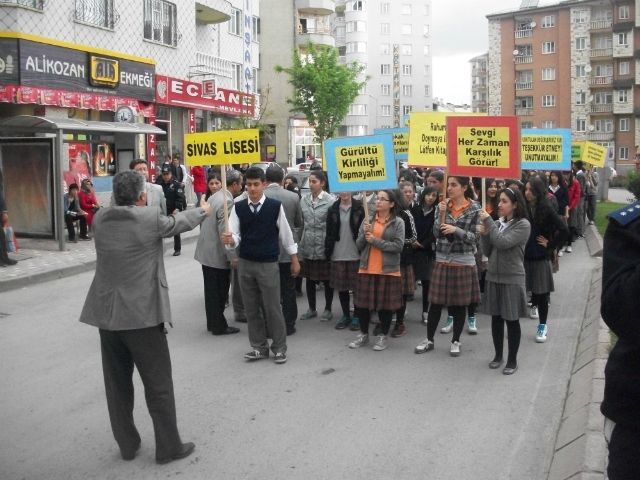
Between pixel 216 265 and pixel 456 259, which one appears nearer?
pixel 456 259

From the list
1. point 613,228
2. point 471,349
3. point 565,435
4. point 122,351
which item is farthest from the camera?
point 471,349

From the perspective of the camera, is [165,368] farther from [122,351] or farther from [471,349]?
[471,349]

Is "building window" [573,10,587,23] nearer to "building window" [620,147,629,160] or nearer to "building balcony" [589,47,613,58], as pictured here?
"building balcony" [589,47,613,58]

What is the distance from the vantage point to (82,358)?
25.6ft

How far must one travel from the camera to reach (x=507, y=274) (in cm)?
732

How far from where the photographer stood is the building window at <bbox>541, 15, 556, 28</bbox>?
71625mm

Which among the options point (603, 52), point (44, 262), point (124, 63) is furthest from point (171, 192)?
point (603, 52)

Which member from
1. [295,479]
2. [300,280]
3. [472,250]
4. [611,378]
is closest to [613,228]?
[611,378]

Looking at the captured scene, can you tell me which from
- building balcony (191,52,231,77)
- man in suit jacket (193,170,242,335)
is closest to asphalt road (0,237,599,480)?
man in suit jacket (193,170,242,335)

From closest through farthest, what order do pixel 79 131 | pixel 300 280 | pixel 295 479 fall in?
1. pixel 295 479
2. pixel 300 280
3. pixel 79 131

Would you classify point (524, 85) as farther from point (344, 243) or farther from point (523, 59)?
point (344, 243)

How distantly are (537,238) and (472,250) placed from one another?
1.30m

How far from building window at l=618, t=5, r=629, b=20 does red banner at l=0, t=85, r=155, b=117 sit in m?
59.4

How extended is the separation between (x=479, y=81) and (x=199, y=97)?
10775 centimetres
